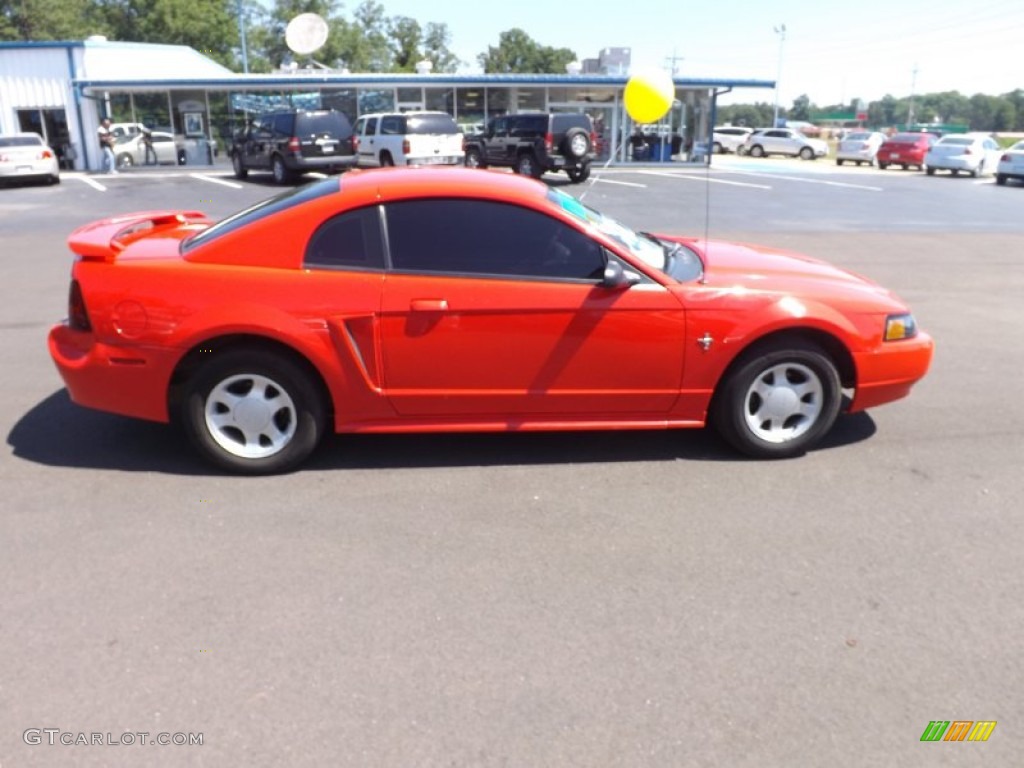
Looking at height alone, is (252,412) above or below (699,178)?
above

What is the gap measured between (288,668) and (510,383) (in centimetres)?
193

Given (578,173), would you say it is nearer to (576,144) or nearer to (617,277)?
(576,144)

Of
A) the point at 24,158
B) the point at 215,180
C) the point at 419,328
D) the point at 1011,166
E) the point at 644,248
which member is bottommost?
the point at 215,180

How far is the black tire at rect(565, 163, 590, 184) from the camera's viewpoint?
76.3ft

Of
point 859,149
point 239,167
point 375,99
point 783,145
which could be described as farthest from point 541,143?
point 783,145

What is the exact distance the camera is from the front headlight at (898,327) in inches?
184

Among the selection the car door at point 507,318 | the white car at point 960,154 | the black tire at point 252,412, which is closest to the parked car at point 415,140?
the car door at point 507,318

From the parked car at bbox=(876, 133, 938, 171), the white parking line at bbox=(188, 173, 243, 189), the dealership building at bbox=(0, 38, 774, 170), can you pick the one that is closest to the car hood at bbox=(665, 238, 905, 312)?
the white parking line at bbox=(188, 173, 243, 189)

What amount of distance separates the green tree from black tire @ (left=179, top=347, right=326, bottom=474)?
4109 inches

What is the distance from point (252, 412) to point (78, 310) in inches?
41.6

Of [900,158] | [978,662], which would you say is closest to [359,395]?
[978,662]

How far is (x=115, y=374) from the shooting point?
4371mm

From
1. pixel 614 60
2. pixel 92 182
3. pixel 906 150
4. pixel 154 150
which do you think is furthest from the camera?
pixel 614 60

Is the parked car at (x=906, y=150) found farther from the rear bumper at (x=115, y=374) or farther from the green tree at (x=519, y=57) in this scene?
the green tree at (x=519, y=57)
